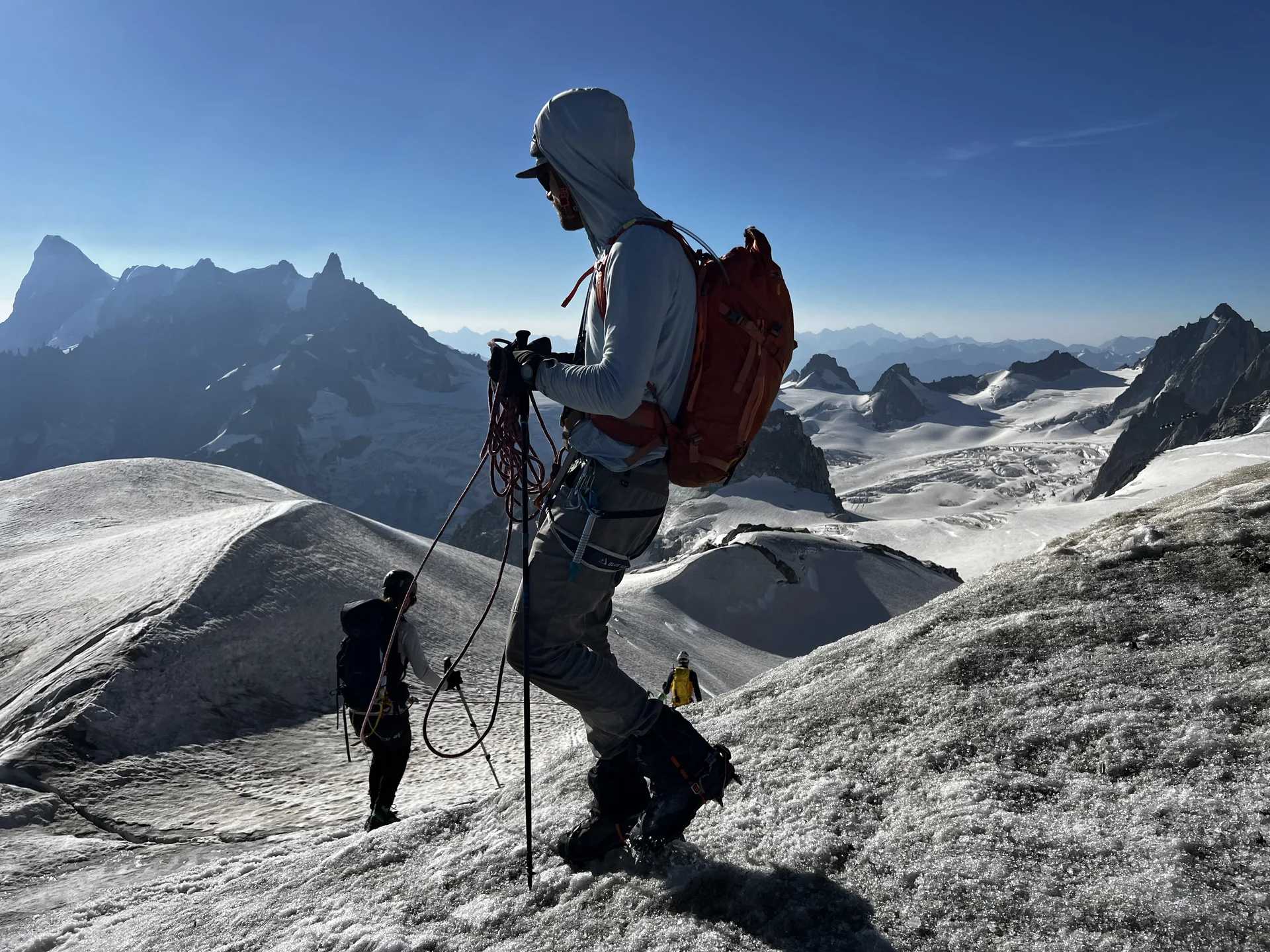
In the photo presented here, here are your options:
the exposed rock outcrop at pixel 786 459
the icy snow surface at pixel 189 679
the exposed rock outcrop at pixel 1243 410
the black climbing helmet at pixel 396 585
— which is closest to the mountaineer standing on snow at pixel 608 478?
the black climbing helmet at pixel 396 585

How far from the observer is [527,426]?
393cm

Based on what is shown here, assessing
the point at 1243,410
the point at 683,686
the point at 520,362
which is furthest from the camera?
the point at 1243,410

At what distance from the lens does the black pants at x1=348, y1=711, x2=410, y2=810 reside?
26.8 ft

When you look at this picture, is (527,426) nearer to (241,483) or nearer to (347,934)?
(347,934)

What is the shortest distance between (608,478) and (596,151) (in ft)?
5.70

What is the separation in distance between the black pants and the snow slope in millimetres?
1559

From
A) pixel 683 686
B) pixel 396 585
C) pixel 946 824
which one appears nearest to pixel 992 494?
pixel 683 686

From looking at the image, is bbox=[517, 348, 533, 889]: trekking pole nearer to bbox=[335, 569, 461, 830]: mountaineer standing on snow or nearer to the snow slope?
the snow slope

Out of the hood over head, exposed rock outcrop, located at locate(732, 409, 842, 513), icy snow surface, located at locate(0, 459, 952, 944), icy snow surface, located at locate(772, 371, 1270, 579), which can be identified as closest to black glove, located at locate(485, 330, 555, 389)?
the hood over head

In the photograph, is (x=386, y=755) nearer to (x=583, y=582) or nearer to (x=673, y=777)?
(x=673, y=777)

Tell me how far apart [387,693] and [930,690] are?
571 cm

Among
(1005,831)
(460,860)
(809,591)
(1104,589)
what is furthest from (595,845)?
(809,591)

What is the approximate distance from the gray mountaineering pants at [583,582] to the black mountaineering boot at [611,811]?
312 mm

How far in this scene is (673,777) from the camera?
4.14 metres
